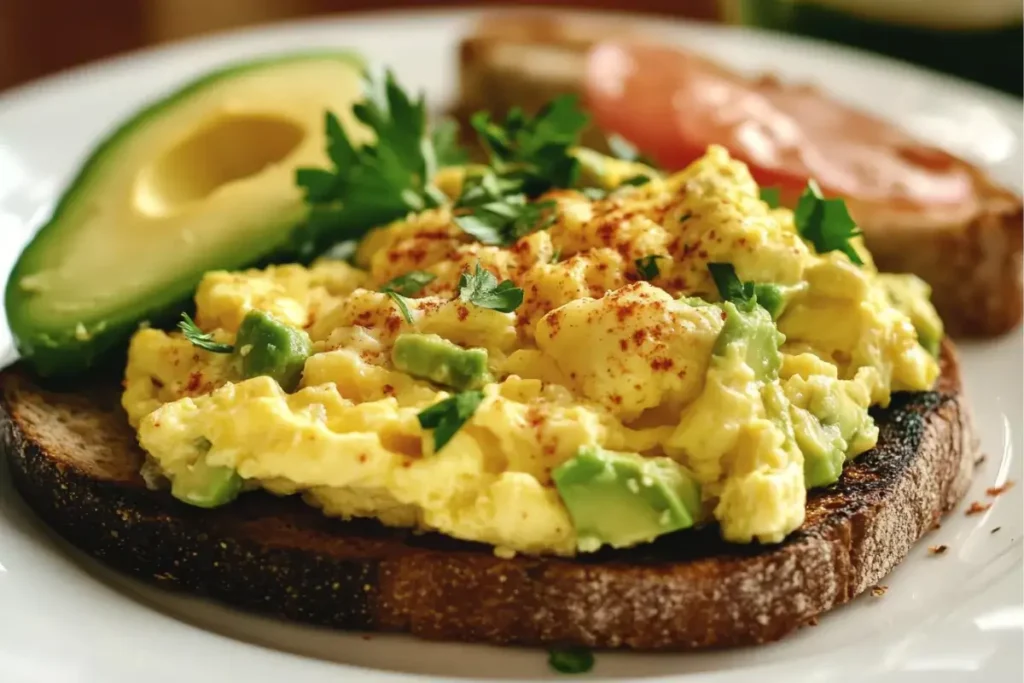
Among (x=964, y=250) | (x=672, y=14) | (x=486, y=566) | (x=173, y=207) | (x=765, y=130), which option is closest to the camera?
(x=486, y=566)

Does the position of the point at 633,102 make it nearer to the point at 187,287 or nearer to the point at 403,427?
the point at 187,287

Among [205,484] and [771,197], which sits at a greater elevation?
[771,197]

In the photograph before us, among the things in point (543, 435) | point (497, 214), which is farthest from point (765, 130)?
point (543, 435)

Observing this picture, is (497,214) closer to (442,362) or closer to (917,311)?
(442,362)

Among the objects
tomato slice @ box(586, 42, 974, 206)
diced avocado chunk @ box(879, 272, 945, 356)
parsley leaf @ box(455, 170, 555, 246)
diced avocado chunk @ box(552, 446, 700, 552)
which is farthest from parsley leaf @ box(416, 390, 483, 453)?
tomato slice @ box(586, 42, 974, 206)

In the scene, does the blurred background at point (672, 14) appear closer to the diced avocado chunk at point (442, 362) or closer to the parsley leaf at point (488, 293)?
the parsley leaf at point (488, 293)

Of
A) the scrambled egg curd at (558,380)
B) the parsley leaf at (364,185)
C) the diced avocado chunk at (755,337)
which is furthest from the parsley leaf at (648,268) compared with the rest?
the parsley leaf at (364,185)

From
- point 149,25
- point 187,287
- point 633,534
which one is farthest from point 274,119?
point 149,25
